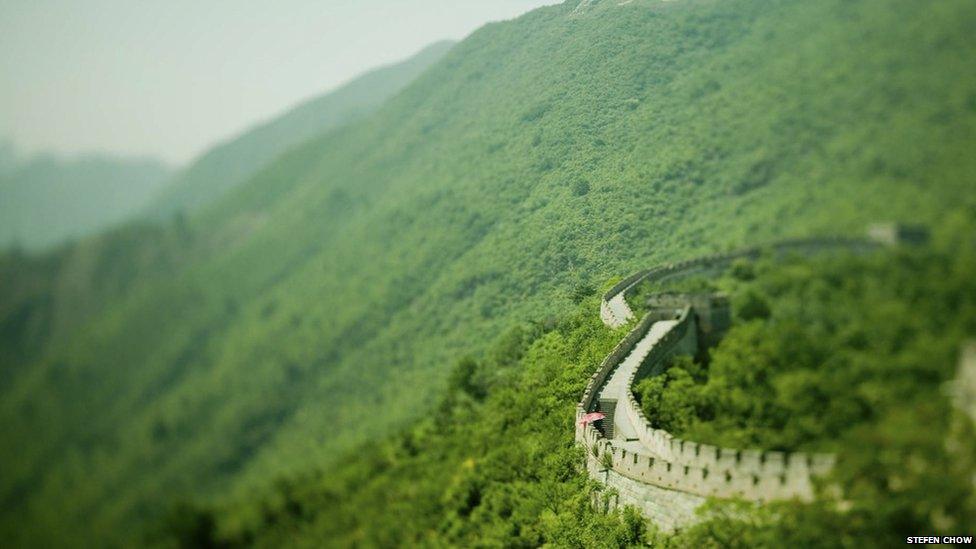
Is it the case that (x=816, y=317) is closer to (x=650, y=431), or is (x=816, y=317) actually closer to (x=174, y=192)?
(x=650, y=431)

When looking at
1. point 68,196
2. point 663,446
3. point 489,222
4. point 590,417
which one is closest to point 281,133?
point 68,196

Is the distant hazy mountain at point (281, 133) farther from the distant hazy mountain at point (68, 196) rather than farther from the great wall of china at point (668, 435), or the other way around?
the great wall of china at point (668, 435)

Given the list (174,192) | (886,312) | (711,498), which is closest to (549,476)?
(711,498)

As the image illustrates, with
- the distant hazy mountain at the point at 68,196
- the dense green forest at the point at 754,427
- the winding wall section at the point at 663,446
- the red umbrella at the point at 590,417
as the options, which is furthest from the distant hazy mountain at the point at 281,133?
the red umbrella at the point at 590,417

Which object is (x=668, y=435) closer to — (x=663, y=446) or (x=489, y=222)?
(x=663, y=446)

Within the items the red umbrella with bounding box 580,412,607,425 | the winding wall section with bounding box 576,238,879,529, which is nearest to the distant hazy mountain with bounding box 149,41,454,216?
the winding wall section with bounding box 576,238,879,529
